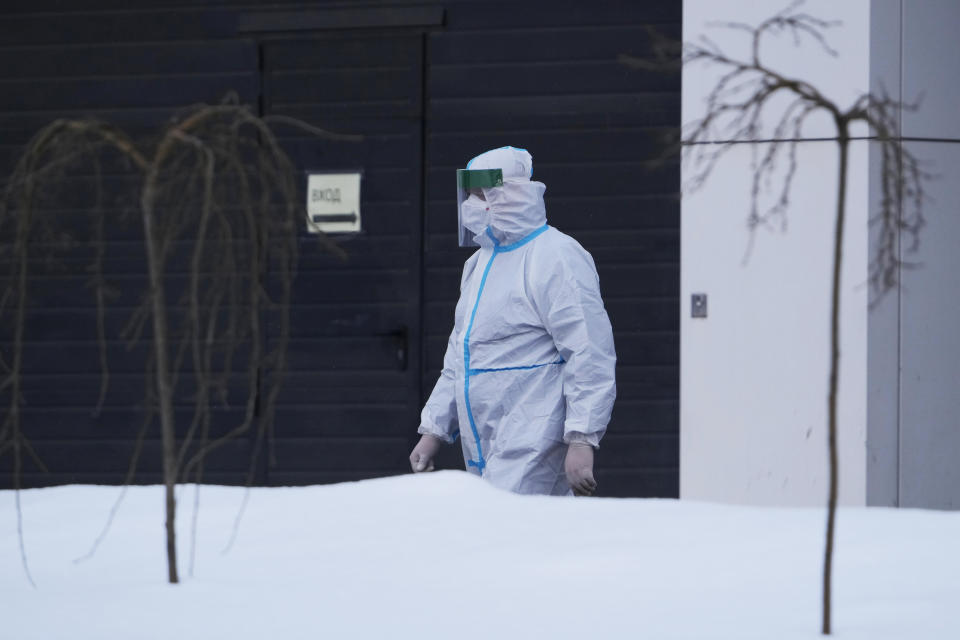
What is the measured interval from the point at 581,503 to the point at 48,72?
600 cm

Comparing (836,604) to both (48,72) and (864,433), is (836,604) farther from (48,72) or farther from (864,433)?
(48,72)

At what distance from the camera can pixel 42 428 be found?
798cm

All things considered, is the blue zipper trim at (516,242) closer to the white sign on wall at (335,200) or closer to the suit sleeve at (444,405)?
the suit sleeve at (444,405)

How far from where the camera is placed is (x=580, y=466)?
4711 millimetres

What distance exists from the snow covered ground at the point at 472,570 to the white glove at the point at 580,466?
6.45ft

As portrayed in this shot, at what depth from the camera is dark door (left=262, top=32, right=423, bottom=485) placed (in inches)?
300

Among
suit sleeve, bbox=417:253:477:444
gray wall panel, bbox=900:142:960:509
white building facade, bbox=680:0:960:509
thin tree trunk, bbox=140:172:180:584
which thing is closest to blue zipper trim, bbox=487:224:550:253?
suit sleeve, bbox=417:253:477:444

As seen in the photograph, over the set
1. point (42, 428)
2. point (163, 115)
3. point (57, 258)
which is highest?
point (163, 115)

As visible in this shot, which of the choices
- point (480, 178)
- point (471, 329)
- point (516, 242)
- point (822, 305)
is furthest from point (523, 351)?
point (822, 305)

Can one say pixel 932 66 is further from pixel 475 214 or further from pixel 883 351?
pixel 475 214

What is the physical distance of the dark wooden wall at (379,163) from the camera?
7465 millimetres

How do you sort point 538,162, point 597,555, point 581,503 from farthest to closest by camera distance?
point 538,162 < point 581,503 < point 597,555

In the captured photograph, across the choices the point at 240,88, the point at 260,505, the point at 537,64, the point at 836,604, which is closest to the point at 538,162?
the point at 537,64

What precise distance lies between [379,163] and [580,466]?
3.28 m
